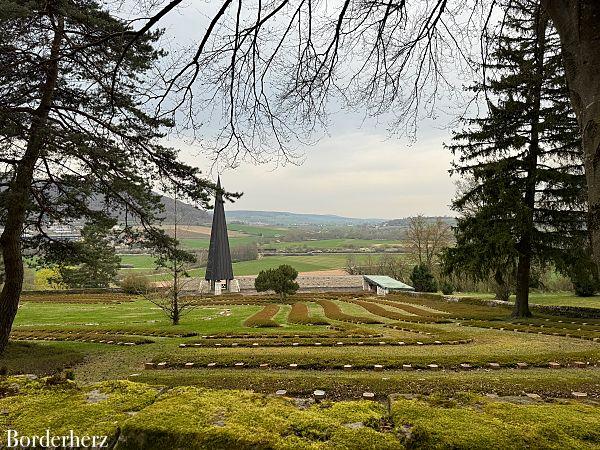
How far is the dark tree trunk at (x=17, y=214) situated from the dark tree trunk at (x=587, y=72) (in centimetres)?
892

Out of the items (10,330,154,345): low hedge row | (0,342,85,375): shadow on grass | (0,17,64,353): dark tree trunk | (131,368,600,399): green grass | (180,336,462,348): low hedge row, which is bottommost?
(10,330,154,345): low hedge row

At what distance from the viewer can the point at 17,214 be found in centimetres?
881

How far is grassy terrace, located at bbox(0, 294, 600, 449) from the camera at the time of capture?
1.98 meters

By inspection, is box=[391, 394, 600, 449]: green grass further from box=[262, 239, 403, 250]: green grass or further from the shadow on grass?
box=[262, 239, 403, 250]: green grass

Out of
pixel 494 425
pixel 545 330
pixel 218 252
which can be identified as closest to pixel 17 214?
pixel 494 425

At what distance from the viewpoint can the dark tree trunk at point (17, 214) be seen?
314 inches

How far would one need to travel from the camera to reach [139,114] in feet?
27.7

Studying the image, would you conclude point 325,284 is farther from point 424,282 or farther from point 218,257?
point 424,282

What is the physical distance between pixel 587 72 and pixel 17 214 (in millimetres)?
10886

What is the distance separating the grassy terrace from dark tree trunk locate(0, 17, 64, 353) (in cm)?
122

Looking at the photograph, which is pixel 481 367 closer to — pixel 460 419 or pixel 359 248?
pixel 460 419

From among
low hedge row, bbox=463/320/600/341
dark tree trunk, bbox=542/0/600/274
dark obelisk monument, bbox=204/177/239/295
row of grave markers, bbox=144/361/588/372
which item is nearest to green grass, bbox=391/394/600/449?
dark tree trunk, bbox=542/0/600/274

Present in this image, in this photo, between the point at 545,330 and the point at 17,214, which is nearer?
the point at 17,214

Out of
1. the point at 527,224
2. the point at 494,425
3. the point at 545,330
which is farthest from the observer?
→ the point at 527,224
